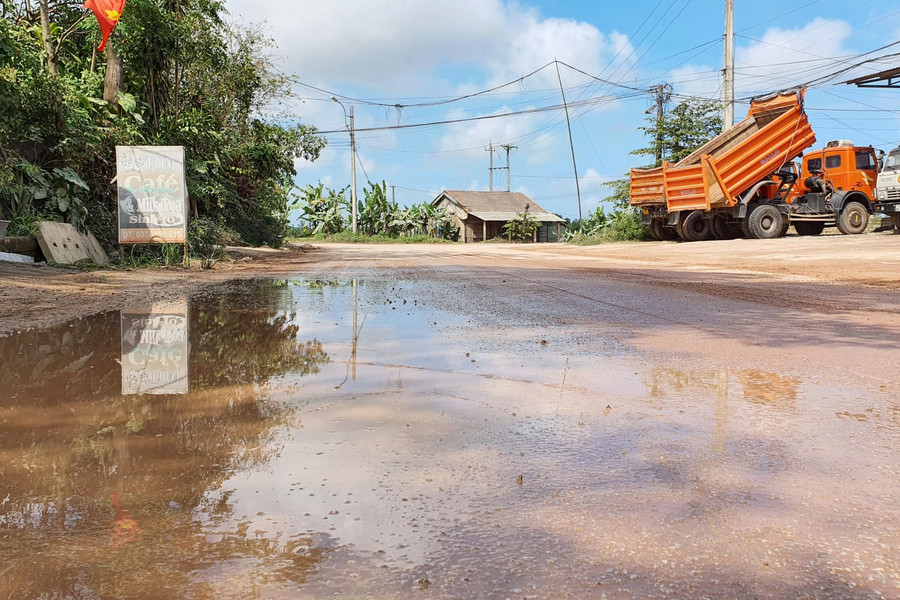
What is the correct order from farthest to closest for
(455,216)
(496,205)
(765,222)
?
(496,205), (455,216), (765,222)

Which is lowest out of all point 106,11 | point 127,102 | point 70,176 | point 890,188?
point 70,176

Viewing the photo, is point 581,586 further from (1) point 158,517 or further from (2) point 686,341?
(2) point 686,341

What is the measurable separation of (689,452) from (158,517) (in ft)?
6.45

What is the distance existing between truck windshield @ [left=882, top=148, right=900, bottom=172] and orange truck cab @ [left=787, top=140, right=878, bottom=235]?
3.95ft

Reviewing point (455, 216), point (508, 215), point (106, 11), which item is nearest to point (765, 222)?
point (106, 11)

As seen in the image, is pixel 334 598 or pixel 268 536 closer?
pixel 334 598

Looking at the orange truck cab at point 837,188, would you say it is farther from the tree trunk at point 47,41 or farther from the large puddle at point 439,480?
the tree trunk at point 47,41

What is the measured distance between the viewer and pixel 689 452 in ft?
8.87

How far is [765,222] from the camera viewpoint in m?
20.2

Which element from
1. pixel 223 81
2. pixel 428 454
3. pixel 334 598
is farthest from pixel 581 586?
pixel 223 81

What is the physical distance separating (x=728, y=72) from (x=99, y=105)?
63.7 ft

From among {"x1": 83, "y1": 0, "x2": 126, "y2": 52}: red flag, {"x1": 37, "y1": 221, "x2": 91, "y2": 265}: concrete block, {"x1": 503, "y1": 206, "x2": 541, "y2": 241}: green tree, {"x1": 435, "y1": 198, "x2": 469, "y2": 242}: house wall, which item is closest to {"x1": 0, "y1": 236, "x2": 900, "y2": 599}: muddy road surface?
{"x1": 37, "y1": 221, "x2": 91, "y2": 265}: concrete block

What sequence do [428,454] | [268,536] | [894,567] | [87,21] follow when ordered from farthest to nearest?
1. [87,21]
2. [428,454]
3. [268,536]
4. [894,567]

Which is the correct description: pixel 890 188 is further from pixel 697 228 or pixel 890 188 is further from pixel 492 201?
pixel 492 201
